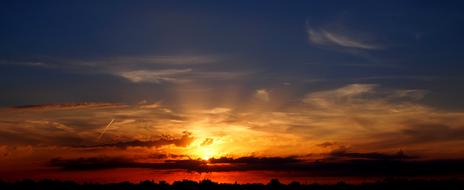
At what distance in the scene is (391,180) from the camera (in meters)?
48.8

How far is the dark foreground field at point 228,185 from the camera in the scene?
43.6 meters

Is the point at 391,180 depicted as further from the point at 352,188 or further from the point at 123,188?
the point at 123,188

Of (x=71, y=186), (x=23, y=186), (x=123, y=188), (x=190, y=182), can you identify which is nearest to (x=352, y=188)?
(x=190, y=182)

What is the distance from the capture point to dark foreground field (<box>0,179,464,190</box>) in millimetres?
43562

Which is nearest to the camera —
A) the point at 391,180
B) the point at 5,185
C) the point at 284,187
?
the point at 5,185

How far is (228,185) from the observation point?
45781 millimetres

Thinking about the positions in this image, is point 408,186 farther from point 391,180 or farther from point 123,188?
point 123,188

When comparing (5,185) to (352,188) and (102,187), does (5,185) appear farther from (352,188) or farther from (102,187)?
(352,188)

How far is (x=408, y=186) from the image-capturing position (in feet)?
155

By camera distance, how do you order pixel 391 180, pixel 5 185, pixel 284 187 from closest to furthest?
pixel 5 185 < pixel 284 187 < pixel 391 180

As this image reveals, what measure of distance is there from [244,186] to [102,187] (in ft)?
31.5

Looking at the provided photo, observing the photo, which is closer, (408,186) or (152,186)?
(152,186)

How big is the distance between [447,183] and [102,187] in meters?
24.7

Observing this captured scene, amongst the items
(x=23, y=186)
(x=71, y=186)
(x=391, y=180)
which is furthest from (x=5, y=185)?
(x=391, y=180)
